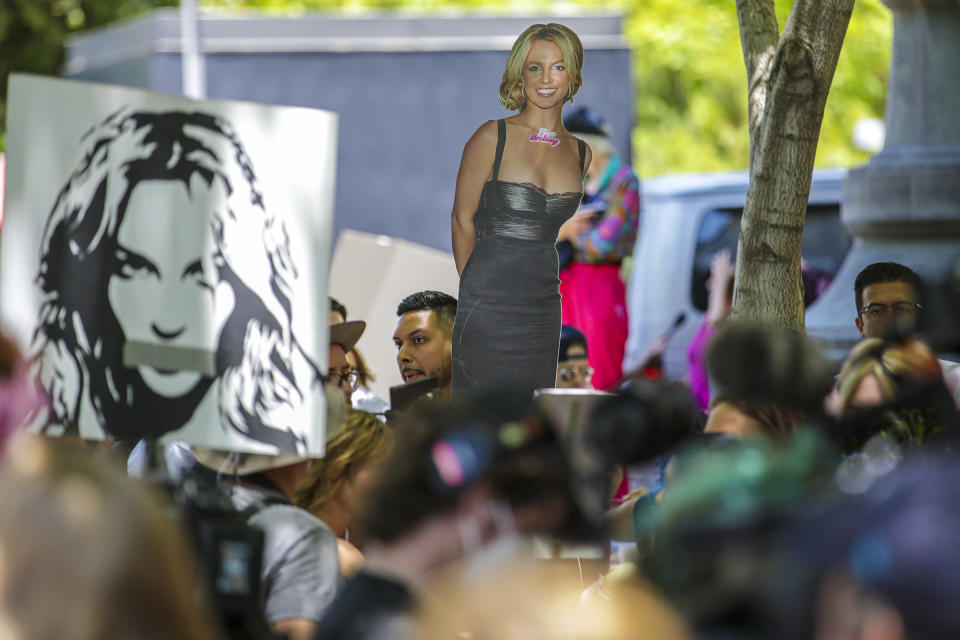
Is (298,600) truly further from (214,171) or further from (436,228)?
(436,228)

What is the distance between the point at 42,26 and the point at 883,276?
18.3m

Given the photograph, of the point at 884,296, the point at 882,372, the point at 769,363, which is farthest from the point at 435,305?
the point at 769,363

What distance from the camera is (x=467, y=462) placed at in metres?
2.47

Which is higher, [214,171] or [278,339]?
[214,171]

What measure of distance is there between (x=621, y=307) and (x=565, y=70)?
275 cm

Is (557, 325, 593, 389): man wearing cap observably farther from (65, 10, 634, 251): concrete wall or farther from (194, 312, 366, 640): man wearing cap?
(65, 10, 634, 251): concrete wall

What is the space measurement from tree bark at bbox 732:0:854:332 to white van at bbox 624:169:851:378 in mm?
3965

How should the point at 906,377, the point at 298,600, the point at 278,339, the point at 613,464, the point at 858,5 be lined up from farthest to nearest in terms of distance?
the point at 858,5
the point at 278,339
the point at 298,600
the point at 906,377
the point at 613,464

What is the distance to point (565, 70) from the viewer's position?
5590 mm

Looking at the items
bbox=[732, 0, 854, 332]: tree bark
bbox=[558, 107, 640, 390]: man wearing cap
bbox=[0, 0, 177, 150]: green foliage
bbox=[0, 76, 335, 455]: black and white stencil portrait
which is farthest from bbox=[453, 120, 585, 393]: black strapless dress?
bbox=[0, 0, 177, 150]: green foliage

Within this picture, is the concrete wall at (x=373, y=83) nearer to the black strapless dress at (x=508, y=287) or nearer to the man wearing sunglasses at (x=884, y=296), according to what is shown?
the black strapless dress at (x=508, y=287)

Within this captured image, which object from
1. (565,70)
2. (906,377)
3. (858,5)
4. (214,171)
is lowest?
(906,377)

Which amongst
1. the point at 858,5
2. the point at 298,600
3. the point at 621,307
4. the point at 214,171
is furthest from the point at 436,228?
the point at 298,600

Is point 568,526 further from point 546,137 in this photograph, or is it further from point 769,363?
point 546,137
